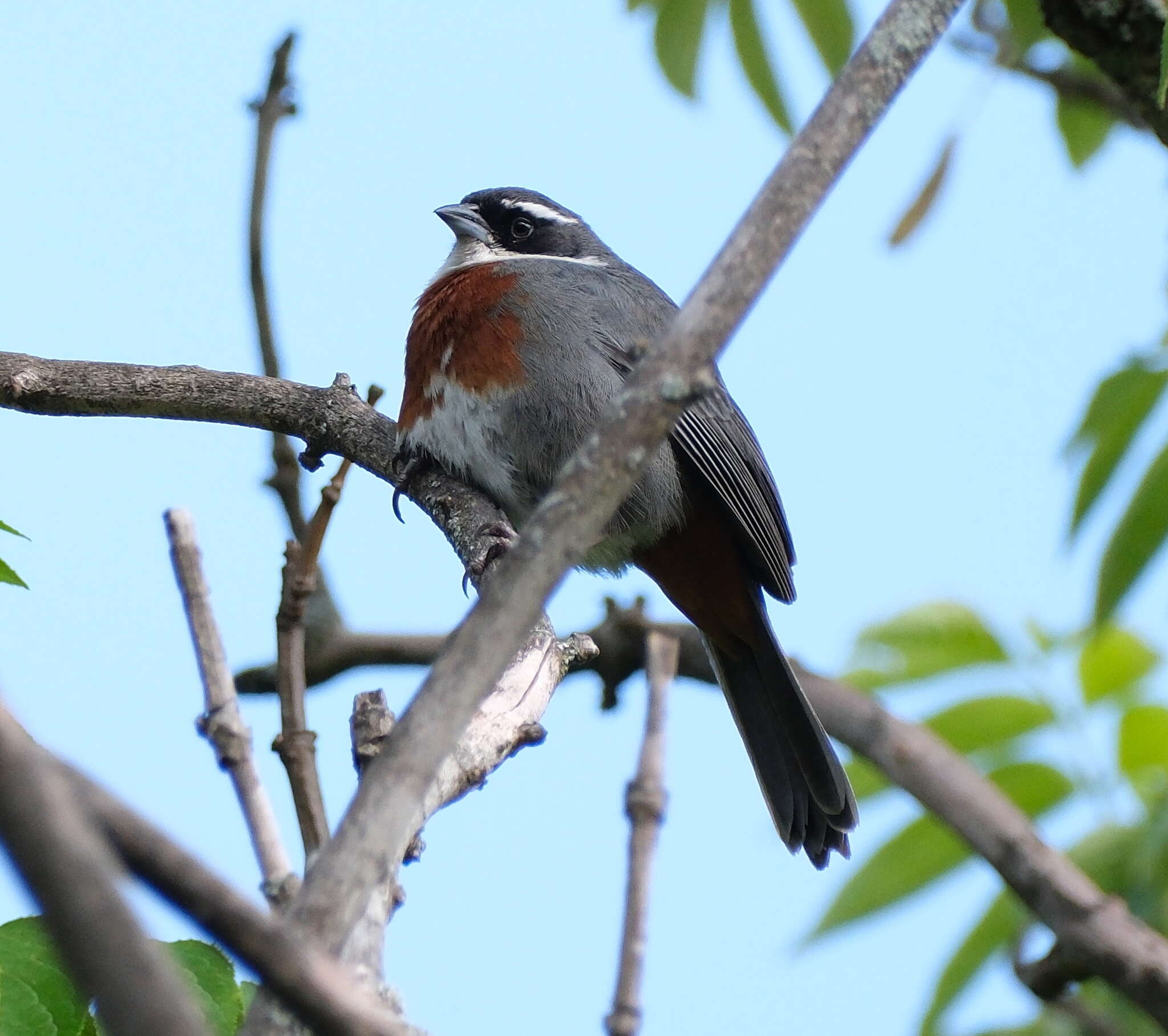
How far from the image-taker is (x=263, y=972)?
83cm

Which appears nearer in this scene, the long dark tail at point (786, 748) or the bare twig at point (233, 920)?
the bare twig at point (233, 920)

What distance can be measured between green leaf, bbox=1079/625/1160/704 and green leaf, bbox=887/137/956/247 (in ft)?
5.23

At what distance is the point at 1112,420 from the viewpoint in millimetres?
4090

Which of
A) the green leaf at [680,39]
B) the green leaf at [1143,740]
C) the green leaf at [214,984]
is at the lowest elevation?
the green leaf at [214,984]

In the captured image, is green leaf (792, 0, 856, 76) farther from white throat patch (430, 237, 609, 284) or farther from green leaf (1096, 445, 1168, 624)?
green leaf (1096, 445, 1168, 624)

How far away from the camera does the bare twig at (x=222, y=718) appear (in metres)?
1.79

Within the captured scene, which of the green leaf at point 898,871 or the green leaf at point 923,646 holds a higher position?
the green leaf at point 923,646

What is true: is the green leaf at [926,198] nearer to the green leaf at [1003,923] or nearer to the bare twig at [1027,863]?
the bare twig at [1027,863]

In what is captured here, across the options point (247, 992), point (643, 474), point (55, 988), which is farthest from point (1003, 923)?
point (55, 988)

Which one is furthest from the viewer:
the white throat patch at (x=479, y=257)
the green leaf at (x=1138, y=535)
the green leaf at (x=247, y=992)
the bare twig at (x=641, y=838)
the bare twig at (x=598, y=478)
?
the white throat patch at (x=479, y=257)

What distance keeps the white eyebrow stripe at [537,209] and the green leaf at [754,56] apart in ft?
5.12

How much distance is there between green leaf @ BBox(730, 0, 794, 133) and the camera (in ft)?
14.5

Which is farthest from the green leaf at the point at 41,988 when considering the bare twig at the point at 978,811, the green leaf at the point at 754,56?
the green leaf at the point at 754,56

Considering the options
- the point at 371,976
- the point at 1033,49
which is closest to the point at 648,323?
the point at 1033,49
